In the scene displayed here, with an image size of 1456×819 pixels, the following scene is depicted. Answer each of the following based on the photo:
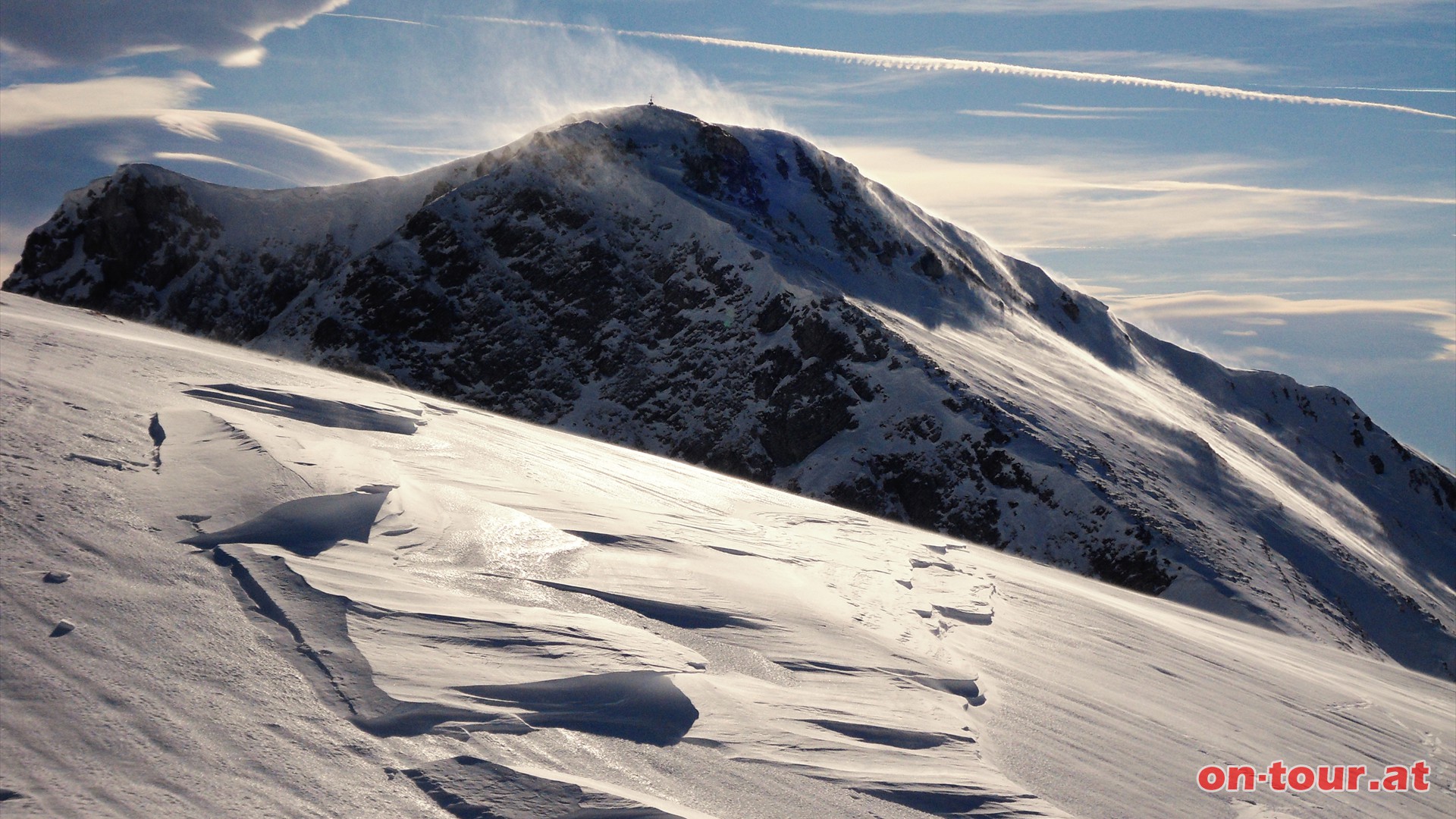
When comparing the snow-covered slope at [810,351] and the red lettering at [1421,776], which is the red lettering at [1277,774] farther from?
the snow-covered slope at [810,351]

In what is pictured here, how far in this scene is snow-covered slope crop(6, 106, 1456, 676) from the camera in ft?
149

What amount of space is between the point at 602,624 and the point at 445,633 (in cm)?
93

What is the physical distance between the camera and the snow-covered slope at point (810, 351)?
4528cm

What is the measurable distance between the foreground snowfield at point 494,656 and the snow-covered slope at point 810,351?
119ft

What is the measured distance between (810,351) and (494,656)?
50475 millimetres

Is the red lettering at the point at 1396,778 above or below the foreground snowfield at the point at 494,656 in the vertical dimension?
below

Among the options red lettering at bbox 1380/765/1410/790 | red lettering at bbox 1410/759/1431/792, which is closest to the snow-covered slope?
red lettering at bbox 1410/759/1431/792

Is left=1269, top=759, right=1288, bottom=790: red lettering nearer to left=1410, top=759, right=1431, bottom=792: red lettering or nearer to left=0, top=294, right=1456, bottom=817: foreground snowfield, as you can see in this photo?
left=0, top=294, right=1456, bottom=817: foreground snowfield

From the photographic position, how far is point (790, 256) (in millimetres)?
64188

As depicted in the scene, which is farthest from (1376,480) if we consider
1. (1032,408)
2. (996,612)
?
(996,612)

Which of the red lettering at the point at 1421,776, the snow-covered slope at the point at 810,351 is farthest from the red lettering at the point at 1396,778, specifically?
the snow-covered slope at the point at 810,351

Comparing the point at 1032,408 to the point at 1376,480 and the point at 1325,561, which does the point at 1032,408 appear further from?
the point at 1376,480

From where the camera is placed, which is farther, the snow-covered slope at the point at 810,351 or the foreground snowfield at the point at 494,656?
the snow-covered slope at the point at 810,351

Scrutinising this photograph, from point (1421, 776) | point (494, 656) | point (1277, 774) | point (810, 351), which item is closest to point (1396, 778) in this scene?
point (1421, 776)
